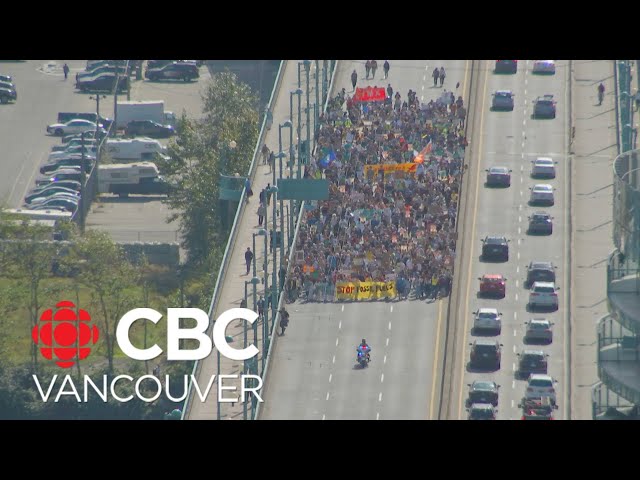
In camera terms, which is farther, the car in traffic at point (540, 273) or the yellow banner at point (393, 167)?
the yellow banner at point (393, 167)

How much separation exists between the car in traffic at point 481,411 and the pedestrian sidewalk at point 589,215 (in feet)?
12.3

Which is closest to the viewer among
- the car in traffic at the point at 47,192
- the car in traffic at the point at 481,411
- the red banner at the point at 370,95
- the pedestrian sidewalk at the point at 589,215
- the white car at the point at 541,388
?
the car in traffic at the point at 481,411

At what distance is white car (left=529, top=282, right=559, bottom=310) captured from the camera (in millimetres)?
114812

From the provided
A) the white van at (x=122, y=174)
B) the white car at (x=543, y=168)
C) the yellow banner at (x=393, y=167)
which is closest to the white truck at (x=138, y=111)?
the white van at (x=122, y=174)

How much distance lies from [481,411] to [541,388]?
4.23 meters

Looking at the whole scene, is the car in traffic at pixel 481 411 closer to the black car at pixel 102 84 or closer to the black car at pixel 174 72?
the black car at pixel 102 84

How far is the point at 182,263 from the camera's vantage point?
5773 inches

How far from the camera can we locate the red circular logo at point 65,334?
429 ft

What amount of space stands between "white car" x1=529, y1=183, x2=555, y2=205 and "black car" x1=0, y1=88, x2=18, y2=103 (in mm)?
58952

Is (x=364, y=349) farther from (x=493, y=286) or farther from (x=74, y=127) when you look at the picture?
(x=74, y=127)

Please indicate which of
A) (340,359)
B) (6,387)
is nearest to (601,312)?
(340,359)

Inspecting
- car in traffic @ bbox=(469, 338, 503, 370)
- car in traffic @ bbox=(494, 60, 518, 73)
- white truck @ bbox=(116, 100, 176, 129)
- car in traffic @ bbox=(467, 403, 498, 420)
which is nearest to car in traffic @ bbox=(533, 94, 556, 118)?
car in traffic @ bbox=(494, 60, 518, 73)
